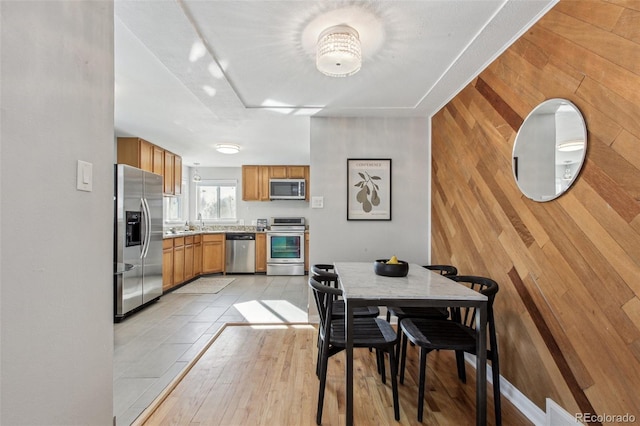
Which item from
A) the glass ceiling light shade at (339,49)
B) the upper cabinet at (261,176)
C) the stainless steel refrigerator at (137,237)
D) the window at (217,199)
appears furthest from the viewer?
the window at (217,199)

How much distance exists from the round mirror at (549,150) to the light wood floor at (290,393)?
1355mm

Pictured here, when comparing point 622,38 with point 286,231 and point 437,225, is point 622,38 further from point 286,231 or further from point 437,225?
point 286,231

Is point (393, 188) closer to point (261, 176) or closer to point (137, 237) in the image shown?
point (137, 237)

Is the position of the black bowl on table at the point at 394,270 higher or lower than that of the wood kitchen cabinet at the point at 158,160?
lower

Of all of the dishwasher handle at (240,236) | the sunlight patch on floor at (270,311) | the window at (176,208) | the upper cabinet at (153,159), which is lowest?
the sunlight patch on floor at (270,311)

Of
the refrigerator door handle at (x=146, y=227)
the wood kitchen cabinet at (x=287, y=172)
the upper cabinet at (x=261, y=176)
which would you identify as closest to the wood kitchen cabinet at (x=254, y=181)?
the upper cabinet at (x=261, y=176)

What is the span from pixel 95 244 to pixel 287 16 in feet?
4.94

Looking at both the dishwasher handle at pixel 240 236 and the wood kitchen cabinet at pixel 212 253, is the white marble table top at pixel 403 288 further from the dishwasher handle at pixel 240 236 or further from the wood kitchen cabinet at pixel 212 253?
the wood kitchen cabinet at pixel 212 253

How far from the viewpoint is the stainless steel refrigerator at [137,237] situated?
3.33 meters

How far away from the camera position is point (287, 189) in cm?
635

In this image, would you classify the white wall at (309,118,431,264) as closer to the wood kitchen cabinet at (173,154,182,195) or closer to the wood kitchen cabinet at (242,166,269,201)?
the wood kitchen cabinet at (173,154,182,195)

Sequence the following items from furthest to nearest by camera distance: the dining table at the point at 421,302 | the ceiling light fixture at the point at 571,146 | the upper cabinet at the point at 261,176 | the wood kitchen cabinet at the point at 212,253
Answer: the upper cabinet at the point at 261,176, the wood kitchen cabinet at the point at 212,253, the dining table at the point at 421,302, the ceiling light fixture at the point at 571,146

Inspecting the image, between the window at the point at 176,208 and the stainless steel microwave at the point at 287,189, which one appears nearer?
the window at the point at 176,208

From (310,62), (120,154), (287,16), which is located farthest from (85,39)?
(120,154)
